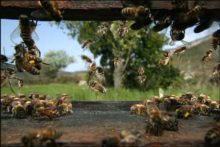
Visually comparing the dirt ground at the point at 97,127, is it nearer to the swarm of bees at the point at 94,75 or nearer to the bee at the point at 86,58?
the swarm of bees at the point at 94,75

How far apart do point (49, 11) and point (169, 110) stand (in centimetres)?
243

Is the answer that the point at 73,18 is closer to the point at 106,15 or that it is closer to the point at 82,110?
the point at 106,15

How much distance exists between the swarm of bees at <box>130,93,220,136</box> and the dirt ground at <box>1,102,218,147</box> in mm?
81

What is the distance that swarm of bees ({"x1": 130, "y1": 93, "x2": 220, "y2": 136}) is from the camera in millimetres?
4199

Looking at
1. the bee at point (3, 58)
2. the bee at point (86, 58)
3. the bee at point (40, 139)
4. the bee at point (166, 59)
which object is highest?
the bee at point (86, 58)

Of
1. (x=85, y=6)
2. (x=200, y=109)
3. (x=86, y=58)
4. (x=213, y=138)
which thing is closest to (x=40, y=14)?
(x=85, y=6)

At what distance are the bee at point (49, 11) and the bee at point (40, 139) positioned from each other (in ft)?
3.54

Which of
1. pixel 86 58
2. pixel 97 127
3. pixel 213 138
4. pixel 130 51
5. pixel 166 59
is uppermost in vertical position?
pixel 130 51

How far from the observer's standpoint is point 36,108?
16.2 feet

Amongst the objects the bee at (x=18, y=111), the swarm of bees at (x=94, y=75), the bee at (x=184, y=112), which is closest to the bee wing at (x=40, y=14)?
the bee at (x=18, y=111)

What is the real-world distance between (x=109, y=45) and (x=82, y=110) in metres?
23.4

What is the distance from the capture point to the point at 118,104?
255 inches

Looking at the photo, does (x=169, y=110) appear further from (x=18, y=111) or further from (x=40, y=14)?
(x=40, y=14)

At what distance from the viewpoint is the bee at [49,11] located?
397 centimetres
